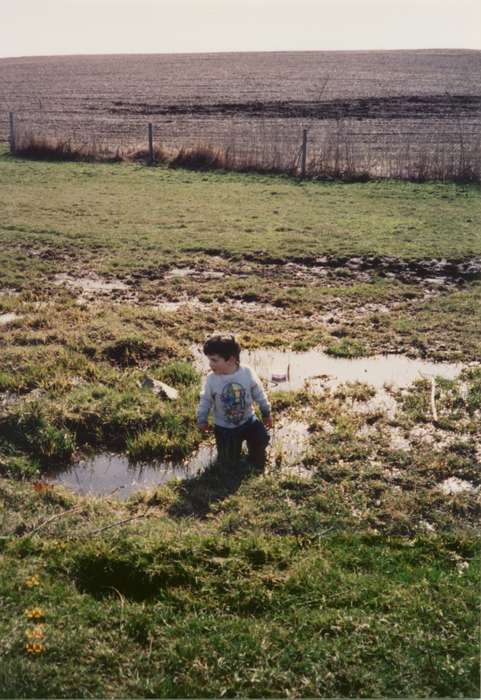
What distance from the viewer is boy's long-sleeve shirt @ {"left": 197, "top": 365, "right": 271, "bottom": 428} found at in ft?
19.0

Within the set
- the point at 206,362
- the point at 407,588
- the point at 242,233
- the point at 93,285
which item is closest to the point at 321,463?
the point at 407,588

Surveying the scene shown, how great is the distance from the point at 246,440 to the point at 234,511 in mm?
867

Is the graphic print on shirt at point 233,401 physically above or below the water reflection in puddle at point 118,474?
above

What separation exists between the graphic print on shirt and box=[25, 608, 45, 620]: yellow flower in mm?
2273

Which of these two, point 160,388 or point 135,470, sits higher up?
point 160,388

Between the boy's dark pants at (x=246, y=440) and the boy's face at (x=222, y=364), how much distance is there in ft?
1.45

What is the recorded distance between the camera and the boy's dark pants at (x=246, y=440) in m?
5.80

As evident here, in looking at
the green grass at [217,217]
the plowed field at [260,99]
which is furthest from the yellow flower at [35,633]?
the plowed field at [260,99]

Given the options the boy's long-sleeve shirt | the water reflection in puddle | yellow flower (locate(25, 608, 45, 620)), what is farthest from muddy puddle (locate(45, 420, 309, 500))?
yellow flower (locate(25, 608, 45, 620))

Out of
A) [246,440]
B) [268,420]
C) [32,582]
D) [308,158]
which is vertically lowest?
[32,582]

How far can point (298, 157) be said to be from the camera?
2038 centimetres

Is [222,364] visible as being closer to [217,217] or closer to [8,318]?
[8,318]

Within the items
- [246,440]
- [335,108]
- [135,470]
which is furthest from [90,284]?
[335,108]

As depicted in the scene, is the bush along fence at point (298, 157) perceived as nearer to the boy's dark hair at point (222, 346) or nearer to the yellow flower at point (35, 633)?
the boy's dark hair at point (222, 346)
